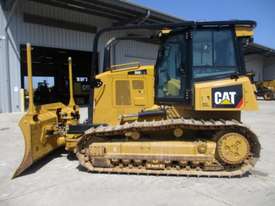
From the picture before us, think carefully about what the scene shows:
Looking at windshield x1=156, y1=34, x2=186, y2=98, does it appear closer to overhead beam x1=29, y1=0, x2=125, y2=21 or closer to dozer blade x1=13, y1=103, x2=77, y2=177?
dozer blade x1=13, y1=103, x2=77, y2=177

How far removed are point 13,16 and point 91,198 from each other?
50.4 feet

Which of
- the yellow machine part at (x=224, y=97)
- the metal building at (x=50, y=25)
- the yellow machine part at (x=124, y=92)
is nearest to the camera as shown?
the yellow machine part at (x=224, y=97)

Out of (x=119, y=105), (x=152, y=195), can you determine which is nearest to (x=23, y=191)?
(x=152, y=195)

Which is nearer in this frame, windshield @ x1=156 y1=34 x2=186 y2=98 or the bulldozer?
the bulldozer

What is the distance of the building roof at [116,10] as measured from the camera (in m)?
19.4

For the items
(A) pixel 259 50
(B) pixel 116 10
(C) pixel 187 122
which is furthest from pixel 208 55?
(A) pixel 259 50

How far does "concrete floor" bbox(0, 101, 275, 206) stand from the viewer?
487cm

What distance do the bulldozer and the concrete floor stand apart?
250 millimetres

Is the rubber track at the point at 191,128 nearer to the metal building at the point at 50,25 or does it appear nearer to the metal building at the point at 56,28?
the metal building at the point at 56,28

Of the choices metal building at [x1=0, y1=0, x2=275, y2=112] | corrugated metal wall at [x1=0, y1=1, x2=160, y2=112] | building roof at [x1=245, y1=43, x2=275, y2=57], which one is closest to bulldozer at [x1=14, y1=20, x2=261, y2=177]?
metal building at [x1=0, y1=0, x2=275, y2=112]

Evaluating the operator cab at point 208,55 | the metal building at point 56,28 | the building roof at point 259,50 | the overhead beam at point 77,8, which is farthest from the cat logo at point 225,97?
the building roof at point 259,50

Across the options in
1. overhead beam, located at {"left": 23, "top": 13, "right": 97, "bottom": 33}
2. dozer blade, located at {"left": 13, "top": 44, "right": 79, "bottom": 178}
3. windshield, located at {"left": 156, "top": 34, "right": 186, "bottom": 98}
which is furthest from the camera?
overhead beam, located at {"left": 23, "top": 13, "right": 97, "bottom": 33}

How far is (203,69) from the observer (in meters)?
6.15

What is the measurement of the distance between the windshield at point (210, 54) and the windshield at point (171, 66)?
0.25 metres
